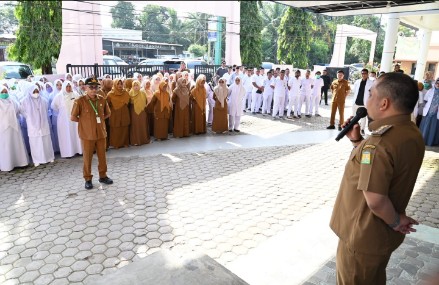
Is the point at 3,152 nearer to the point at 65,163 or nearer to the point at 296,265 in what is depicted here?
the point at 65,163

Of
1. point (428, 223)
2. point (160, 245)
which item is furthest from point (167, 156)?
point (428, 223)

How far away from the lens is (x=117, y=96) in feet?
23.7

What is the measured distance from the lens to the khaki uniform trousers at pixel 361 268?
1994mm

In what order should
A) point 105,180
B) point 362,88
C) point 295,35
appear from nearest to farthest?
point 105,180, point 362,88, point 295,35

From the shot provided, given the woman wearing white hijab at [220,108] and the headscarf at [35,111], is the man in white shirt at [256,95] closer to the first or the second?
the woman wearing white hijab at [220,108]

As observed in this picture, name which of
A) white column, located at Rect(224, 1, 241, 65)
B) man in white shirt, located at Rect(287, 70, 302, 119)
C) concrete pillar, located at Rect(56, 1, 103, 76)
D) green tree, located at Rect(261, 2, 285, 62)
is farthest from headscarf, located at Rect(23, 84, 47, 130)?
green tree, located at Rect(261, 2, 285, 62)

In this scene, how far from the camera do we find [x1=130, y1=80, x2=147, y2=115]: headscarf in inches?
300

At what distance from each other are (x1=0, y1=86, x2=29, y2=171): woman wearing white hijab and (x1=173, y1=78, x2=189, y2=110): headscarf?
358 cm

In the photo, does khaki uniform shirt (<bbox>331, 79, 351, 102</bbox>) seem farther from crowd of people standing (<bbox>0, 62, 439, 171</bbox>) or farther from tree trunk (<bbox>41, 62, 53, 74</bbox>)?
tree trunk (<bbox>41, 62, 53, 74</bbox>)

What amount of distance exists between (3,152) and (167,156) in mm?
3058

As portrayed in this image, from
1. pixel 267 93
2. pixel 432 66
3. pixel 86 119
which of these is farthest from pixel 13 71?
pixel 432 66

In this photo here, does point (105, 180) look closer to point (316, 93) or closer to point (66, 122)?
point (66, 122)

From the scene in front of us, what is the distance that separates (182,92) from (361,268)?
7023mm

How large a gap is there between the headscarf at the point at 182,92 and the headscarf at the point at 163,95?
34cm
